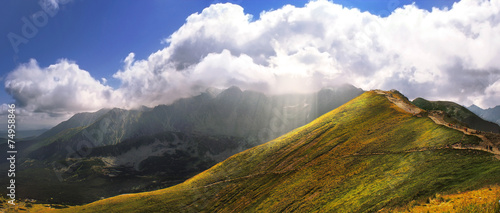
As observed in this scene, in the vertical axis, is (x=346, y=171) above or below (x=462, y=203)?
below

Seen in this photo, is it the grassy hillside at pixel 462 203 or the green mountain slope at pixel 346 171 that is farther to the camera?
the green mountain slope at pixel 346 171

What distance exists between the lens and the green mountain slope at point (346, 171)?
50.0 metres

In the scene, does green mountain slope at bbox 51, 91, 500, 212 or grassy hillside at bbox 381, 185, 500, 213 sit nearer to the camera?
grassy hillside at bbox 381, 185, 500, 213

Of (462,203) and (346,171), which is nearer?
(462,203)

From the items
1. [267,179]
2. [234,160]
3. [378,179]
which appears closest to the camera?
[378,179]

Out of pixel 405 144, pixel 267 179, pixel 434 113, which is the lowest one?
pixel 267 179

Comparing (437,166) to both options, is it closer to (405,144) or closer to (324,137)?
(405,144)

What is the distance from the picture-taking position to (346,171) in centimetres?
7281

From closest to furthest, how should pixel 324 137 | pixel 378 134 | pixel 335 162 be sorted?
pixel 335 162, pixel 378 134, pixel 324 137

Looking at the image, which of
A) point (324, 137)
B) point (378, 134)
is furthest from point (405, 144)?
point (324, 137)

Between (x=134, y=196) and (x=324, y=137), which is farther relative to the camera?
(x=134, y=196)

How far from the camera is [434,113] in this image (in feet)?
303

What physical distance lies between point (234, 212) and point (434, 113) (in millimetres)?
83909

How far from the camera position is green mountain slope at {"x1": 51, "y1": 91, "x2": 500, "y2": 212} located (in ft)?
164
